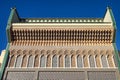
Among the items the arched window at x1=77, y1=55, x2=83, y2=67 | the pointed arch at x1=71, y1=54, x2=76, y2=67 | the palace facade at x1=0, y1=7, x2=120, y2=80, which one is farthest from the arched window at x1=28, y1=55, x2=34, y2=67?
the arched window at x1=77, y1=55, x2=83, y2=67

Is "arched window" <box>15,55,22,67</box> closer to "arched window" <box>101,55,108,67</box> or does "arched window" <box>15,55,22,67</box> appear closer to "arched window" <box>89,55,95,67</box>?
"arched window" <box>89,55,95,67</box>

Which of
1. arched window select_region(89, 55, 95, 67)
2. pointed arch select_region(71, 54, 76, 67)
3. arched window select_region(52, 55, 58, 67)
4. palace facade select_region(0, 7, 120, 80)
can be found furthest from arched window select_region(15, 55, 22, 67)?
arched window select_region(89, 55, 95, 67)

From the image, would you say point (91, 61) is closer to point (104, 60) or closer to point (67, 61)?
point (104, 60)

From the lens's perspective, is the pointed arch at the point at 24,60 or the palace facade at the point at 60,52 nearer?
the palace facade at the point at 60,52

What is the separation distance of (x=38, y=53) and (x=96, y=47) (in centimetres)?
238

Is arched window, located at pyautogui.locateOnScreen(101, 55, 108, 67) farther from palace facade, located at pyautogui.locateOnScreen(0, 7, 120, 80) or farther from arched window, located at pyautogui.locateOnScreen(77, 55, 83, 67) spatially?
arched window, located at pyautogui.locateOnScreen(77, 55, 83, 67)

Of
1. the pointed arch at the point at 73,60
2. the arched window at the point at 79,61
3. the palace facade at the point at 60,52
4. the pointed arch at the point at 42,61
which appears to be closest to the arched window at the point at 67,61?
the palace facade at the point at 60,52

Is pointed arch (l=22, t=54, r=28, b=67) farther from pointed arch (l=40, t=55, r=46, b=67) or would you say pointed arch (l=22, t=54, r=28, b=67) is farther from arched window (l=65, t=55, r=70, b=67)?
arched window (l=65, t=55, r=70, b=67)

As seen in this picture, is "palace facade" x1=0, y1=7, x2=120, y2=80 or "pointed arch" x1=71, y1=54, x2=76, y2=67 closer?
"palace facade" x1=0, y1=7, x2=120, y2=80

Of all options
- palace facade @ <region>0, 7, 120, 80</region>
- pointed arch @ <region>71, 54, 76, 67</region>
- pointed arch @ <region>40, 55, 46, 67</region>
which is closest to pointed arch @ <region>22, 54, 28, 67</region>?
palace facade @ <region>0, 7, 120, 80</region>

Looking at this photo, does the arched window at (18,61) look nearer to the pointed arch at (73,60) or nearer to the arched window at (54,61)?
the arched window at (54,61)

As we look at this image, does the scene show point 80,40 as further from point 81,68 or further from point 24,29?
point 24,29

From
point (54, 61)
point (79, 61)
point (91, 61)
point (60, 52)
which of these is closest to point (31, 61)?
point (54, 61)

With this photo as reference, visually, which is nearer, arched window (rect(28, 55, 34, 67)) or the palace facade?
the palace facade
